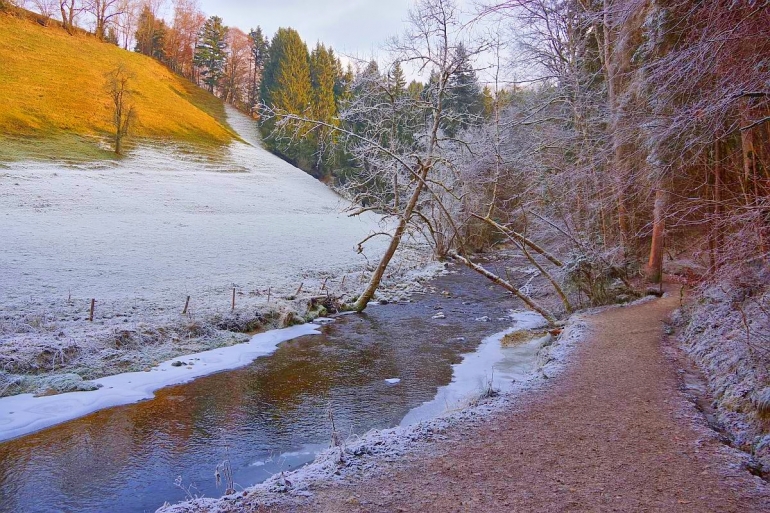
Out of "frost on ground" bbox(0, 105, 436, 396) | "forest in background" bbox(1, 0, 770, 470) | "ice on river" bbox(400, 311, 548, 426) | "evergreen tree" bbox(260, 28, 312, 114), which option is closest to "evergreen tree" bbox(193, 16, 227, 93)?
"evergreen tree" bbox(260, 28, 312, 114)

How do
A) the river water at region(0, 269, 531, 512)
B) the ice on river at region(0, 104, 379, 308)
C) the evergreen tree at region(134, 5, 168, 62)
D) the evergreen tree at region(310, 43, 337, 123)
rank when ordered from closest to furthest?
the river water at region(0, 269, 531, 512), the ice on river at region(0, 104, 379, 308), the evergreen tree at region(310, 43, 337, 123), the evergreen tree at region(134, 5, 168, 62)

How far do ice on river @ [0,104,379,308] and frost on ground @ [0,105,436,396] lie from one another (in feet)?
0.32

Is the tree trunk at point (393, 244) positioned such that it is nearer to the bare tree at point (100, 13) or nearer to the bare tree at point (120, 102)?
the bare tree at point (120, 102)

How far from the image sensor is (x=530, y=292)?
1755 centimetres

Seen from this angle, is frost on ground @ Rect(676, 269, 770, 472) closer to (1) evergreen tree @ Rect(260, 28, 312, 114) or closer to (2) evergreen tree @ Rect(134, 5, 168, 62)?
(1) evergreen tree @ Rect(260, 28, 312, 114)

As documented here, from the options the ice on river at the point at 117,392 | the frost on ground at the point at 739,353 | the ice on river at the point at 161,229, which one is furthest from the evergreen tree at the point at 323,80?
the frost on ground at the point at 739,353

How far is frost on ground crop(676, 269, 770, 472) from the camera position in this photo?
4703mm

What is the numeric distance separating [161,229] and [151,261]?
270 inches

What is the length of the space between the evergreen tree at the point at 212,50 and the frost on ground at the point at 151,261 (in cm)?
3456

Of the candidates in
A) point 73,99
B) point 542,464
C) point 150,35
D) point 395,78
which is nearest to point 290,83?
point 73,99

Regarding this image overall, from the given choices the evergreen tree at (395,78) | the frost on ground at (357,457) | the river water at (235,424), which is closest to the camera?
the frost on ground at (357,457)

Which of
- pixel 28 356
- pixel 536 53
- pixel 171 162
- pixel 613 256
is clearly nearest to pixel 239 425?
pixel 28 356

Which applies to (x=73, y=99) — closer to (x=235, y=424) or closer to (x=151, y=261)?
(x=151, y=261)

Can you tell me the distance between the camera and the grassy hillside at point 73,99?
3928cm
